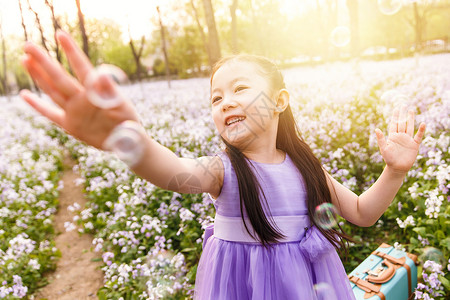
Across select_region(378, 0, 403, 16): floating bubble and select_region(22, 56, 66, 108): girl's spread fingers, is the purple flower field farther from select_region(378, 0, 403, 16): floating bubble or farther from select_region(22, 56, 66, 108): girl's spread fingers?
select_region(22, 56, 66, 108): girl's spread fingers

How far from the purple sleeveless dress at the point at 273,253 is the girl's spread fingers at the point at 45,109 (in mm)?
795

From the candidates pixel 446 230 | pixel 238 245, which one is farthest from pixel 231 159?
pixel 446 230

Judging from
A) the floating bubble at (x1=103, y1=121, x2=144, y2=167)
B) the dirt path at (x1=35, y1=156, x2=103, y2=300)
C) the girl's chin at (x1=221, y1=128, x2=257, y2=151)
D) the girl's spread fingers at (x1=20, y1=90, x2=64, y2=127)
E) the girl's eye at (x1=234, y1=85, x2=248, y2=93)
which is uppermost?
the girl's spread fingers at (x1=20, y1=90, x2=64, y2=127)

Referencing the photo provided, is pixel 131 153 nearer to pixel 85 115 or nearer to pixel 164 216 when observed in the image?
pixel 85 115

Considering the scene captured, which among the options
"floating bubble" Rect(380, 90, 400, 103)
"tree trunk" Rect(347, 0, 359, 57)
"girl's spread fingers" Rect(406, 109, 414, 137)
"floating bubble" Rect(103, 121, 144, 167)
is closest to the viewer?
"floating bubble" Rect(103, 121, 144, 167)

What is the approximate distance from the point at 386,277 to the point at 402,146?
1473 millimetres

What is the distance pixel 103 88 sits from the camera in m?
0.93

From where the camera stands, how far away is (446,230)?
319cm

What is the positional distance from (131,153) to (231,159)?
637 millimetres

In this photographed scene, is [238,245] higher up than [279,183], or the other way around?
[279,183]

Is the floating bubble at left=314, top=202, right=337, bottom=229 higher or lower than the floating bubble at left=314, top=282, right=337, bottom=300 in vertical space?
higher

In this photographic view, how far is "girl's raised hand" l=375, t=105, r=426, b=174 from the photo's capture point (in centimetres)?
165

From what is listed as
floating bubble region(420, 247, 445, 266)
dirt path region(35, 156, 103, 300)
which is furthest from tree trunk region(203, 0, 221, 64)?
floating bubble region(420, 247, 445, 266)

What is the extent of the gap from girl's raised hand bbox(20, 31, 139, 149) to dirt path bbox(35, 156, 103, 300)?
3.44 metres
